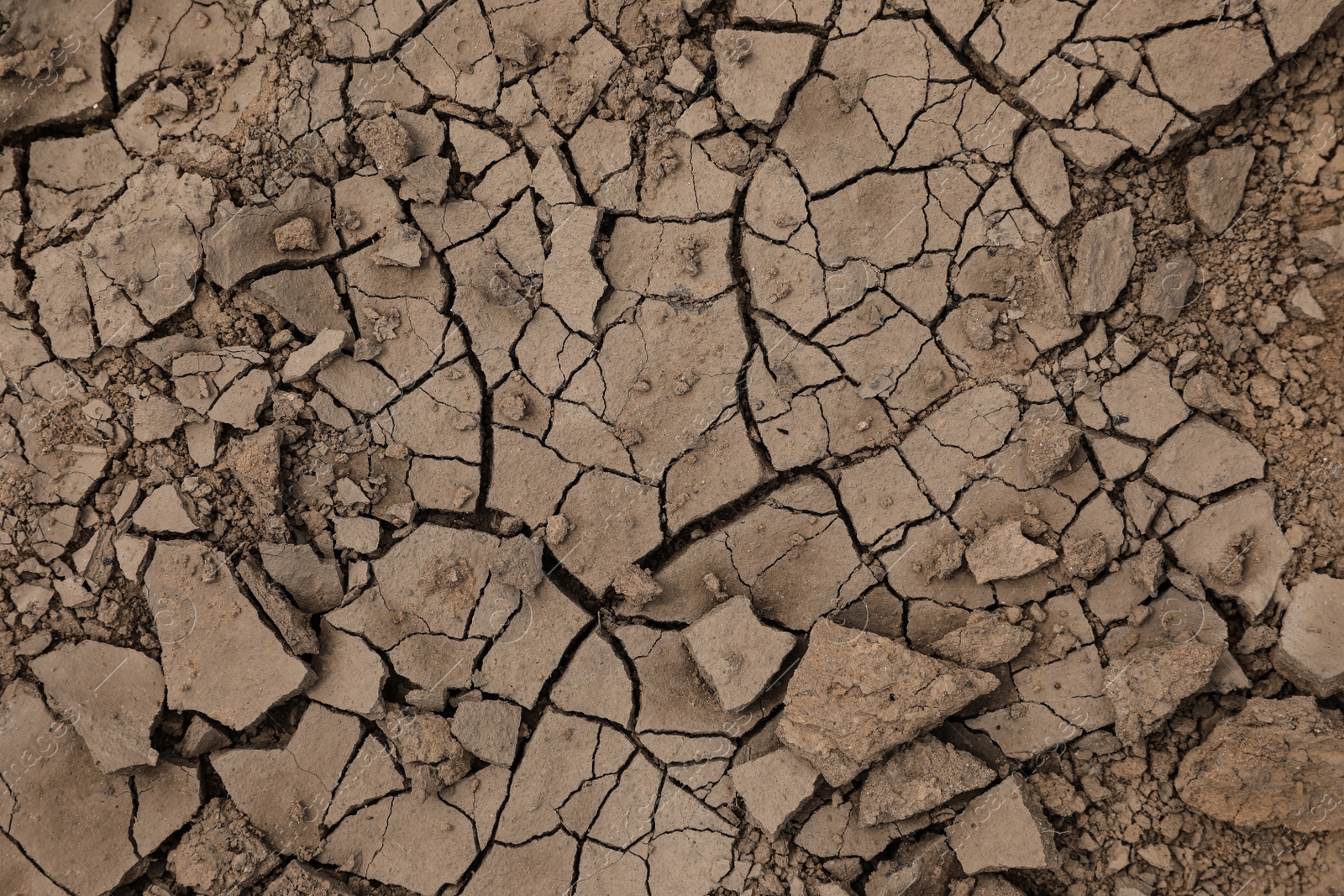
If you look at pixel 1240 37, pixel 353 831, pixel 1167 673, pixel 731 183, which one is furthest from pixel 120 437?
pixel 1240 37

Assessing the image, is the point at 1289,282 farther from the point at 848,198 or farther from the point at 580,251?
the point at 580,251

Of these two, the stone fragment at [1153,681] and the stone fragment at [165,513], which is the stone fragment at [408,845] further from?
the stone fragment at [1153,681]

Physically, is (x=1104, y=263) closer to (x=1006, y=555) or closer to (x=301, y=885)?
(x=1006, y=555)

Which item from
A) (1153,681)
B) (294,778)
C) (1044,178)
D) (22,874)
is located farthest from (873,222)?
(22,874)

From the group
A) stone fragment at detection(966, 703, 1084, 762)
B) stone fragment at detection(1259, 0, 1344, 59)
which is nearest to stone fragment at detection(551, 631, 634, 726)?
Result: stone fragment at detection(966, 703, 1084, 762)

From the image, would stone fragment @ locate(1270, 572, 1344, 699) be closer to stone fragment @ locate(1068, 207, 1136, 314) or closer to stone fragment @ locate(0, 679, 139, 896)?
stone fragment @ locate(1068, 207, 1136, 314)

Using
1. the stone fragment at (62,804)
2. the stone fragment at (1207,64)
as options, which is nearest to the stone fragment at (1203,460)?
the stone fragment at (1207,64)

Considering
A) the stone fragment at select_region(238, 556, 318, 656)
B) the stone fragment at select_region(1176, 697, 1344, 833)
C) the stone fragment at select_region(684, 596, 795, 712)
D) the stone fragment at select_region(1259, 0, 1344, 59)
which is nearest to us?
the stone fragment at select_region(1176, 697, 1344, 833)
